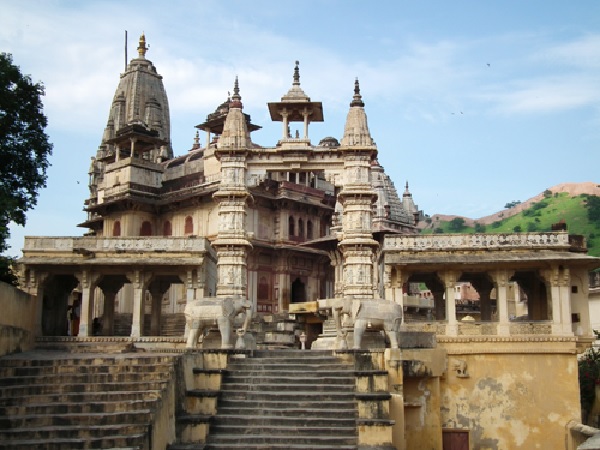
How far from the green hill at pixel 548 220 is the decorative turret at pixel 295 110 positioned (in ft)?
162

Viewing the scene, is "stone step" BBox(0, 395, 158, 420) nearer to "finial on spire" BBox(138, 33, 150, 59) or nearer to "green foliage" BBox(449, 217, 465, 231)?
"finial on spire" BBox(138, 33, 150, 59)

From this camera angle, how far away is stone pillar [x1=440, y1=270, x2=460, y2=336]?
25219 mm

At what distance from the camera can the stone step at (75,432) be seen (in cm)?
1353

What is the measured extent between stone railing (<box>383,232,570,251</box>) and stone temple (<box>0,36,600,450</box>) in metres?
0.06

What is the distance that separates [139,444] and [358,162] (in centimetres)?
1427

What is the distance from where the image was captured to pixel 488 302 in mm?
30016

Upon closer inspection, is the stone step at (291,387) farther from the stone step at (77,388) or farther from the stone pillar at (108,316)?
the stone pillar at (108,316)

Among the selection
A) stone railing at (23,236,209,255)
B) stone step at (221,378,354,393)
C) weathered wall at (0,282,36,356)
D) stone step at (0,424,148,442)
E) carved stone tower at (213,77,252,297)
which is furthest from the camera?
stone railing at (23,236,209,255)

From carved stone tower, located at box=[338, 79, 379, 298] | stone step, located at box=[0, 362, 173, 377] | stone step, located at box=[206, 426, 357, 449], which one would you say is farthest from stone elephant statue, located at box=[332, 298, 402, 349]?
carved stone tower, located at box=[338, 79, 379, 298]

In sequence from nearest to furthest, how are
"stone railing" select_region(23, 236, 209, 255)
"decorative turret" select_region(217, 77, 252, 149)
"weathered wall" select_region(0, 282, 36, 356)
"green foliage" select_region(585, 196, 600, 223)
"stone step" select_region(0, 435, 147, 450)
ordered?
"stone step" select_region(0, 435, 147, 450) < "weathered wall" select_region(0, 282, 36, 356) < "decorative turret" select_region(217, 77, 252, 149) < "stone railing" select_region(23, 236, 209, 255) < "green foliage" select_region(585, 196, 600, 223)

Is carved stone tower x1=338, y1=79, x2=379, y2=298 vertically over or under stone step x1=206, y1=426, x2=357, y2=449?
over

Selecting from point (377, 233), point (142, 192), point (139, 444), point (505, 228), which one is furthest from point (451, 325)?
point (505, 228)

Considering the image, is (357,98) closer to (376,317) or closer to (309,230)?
(376,317)

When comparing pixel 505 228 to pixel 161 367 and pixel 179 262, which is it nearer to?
pixel 179 262
